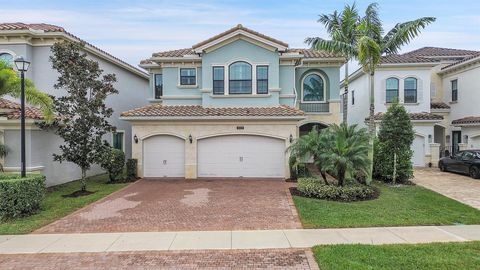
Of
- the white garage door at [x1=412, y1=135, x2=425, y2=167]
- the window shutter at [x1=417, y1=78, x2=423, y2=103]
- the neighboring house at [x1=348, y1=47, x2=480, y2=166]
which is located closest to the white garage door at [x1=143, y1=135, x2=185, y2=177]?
the neighboring house at [x1=348, y1=47, x2=480, y2=166]

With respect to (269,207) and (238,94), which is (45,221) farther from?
(238,94)

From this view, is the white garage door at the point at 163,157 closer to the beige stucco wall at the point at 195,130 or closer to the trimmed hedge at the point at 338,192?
the beige stucco wall at the point at 195,130

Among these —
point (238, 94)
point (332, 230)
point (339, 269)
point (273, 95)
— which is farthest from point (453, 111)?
point (339, 269)

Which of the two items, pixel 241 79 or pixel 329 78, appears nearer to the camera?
pixel 241 79

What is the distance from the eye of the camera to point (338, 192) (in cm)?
1203

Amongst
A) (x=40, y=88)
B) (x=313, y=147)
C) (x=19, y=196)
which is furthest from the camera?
(x=40, y=88)

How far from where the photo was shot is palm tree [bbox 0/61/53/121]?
39.5 ft

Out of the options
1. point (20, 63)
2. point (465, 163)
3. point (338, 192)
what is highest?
point (20, 63)

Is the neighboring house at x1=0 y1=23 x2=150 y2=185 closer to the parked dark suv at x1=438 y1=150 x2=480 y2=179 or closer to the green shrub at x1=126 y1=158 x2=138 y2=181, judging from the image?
the green shrub at x1=126 y1=158 x2=138 y2=181

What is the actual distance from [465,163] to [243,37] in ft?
47.6

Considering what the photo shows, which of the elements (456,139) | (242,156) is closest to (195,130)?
(242,156)

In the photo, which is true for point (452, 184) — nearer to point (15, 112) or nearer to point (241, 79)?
point (241, 79)

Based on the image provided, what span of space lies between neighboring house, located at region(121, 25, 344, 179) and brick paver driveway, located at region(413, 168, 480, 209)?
7094 millimetres

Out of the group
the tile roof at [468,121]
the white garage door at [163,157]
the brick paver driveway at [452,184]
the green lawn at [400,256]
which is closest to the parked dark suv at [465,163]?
the brick paver driveway at [452,184]
